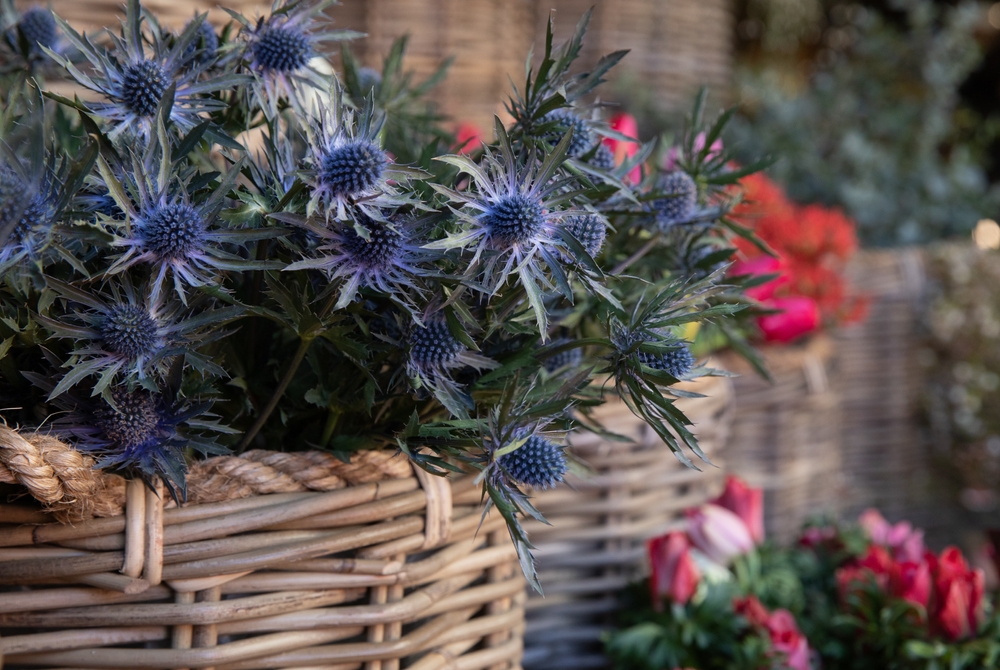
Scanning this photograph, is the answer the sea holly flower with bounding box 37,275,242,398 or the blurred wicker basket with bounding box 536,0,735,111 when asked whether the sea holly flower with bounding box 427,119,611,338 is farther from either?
the blurred wicker basket with bounding box 536,0,735,111

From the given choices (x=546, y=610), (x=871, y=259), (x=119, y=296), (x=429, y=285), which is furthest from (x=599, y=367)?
(x=871, y=259)

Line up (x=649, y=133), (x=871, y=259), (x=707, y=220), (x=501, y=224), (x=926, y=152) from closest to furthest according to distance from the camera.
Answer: (x=501, y=224) < (x=707, y=220) < (x=871, y=259) < (x=649, y=133) < (x=926, y=152)

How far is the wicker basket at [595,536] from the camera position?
0.67 metres

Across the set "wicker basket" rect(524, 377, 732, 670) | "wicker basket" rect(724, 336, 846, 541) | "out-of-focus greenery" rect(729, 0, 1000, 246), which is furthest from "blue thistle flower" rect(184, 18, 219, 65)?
"out-of-focus greenery" rect(729, 0, 1000, 246)

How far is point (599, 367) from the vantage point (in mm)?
403

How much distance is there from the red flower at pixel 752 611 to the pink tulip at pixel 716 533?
0.06 meters

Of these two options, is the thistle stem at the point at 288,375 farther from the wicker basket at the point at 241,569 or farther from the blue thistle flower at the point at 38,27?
the blue thistle flower at the point at 38,27

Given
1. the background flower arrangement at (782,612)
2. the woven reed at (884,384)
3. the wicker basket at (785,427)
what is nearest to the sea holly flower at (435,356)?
the background flower arrangement at (782,612)

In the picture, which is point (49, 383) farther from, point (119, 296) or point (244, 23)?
point (244, 23)

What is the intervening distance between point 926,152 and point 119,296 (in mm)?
1920

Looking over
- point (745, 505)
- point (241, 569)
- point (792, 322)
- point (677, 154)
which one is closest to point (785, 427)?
point (792, 322)

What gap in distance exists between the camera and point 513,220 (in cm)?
34

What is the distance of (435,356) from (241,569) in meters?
0.13

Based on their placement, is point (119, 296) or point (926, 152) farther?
point (926, 152)
